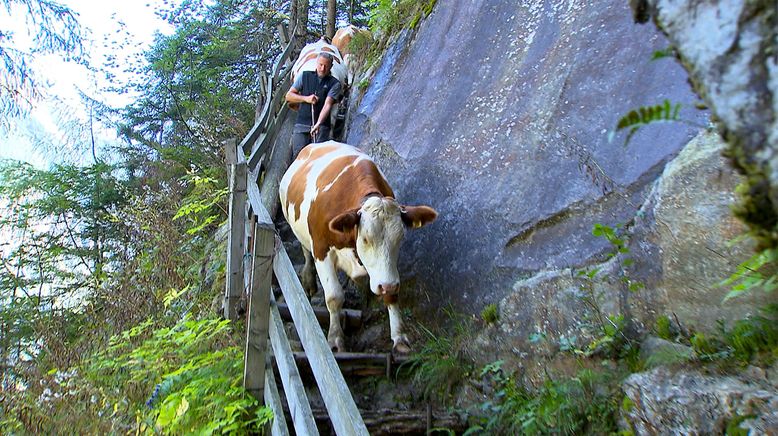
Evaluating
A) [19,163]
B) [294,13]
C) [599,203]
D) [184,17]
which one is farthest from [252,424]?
[184,17]

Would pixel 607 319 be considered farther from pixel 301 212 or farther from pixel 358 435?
pixel 301 212

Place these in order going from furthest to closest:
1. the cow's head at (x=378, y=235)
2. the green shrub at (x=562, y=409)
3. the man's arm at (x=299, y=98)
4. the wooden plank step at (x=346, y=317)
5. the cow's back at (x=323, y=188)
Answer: the man's arm at (x=299, y=98), the wooden plank step at (x=346, y=317), the cow's back at (x=323, y=188), the cow's head at (x=378, y=235), the green shrub at (x=562, y=409)

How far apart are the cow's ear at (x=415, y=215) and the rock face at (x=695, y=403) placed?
235cm

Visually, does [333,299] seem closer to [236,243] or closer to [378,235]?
[378,235]

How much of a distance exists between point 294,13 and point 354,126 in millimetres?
8166

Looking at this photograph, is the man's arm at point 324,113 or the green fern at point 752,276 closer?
the green fern at point 752,276

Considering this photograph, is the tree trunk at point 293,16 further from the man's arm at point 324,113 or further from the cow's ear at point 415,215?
the cow's ear at point 415,215

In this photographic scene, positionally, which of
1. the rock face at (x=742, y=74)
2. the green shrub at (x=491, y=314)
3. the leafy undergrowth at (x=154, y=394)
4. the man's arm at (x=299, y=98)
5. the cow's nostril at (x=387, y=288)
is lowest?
the leafy undergrowth at (x=154, y=394)

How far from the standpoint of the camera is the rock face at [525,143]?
14.2 feet

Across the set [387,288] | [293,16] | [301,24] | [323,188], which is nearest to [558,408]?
[387,288]

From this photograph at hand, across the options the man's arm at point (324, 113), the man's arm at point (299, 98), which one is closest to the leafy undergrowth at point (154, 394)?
the man's arm at point (324, 113)

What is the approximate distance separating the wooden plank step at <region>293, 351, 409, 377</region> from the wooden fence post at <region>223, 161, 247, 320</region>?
59.6 inches

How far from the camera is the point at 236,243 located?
6.28 meters

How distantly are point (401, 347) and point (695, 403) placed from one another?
2706 millimetres
